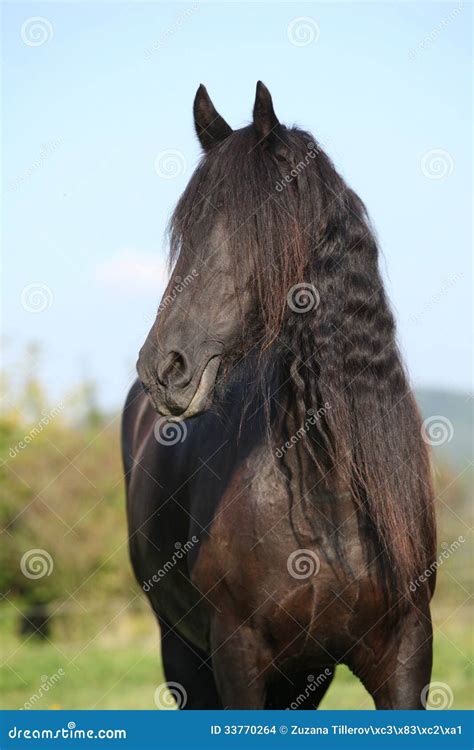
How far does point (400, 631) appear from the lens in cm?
412

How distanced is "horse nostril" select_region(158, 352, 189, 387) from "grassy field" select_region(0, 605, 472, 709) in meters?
6.06

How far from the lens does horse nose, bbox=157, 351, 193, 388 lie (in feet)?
11.7

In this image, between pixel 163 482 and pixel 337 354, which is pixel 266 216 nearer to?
pixel 337 354

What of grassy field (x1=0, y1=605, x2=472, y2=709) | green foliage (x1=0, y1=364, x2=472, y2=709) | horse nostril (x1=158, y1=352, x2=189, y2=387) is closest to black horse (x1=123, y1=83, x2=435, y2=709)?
horse nostril (x1=158, y1=352, x2=189, y2=387)

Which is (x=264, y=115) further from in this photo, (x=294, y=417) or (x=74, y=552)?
(x=74, y=552)

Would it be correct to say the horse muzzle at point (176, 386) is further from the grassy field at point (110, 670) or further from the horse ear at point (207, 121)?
the grassy field at point (110, 670)

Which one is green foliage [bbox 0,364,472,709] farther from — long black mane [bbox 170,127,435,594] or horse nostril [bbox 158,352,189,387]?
horse nostril [bbox 158,352,189,387]

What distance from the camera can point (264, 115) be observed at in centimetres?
395

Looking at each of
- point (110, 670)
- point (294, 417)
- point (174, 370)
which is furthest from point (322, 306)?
point (110, 670)

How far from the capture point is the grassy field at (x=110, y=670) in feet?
35.0

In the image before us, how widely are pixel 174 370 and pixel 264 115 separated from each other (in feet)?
3.69

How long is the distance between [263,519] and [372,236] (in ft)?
4.08

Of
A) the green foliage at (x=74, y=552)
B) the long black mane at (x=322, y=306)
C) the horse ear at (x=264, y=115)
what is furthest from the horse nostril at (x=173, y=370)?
the green foliage at (x=74, y=552)

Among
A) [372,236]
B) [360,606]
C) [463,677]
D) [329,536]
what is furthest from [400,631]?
[463,677]
